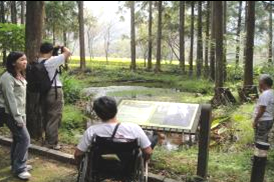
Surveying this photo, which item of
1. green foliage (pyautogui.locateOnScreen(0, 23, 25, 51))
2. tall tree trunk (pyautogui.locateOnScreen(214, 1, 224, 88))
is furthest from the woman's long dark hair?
tall tree trunk (pyautogui.locateOnScreen(214, 1, 224, 88))

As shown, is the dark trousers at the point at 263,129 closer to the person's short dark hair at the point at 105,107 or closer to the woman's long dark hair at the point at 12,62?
the person's short dark hair at the point at 105,107

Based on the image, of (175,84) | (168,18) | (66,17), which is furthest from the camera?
(168,18)

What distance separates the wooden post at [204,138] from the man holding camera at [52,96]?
8.04 feet

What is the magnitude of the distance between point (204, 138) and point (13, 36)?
8.13 m

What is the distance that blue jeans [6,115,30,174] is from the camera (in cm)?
553

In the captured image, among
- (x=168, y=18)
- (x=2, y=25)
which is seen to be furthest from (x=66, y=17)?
(x=2, y=25)

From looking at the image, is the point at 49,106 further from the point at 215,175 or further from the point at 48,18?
the point at 48,18

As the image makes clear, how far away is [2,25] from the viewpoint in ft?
40.2

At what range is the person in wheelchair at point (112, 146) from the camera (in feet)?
13.9

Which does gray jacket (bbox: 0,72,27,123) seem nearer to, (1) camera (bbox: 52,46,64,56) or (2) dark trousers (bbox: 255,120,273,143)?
(1) camera (bbox: 52,46,64,56)

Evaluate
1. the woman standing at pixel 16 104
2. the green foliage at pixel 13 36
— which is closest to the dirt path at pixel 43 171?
the woman standing at pixel 16 104

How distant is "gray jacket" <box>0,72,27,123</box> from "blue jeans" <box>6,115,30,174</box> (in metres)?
0.14

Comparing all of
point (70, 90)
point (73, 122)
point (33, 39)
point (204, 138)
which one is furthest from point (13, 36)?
point (204, 138)

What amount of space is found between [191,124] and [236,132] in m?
3.36
